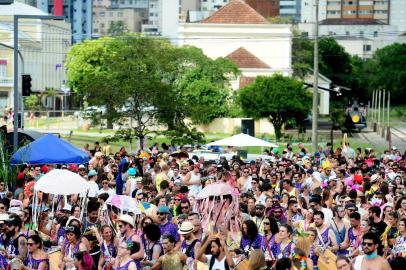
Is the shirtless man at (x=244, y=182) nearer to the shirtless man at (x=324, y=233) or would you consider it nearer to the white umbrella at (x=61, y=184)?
the white umbrella at (x=61, y=184)

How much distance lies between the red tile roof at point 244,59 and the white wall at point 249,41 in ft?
7.99

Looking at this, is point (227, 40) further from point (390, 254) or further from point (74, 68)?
point (390, 254)

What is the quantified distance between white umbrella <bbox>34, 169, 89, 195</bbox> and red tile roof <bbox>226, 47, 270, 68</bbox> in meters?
90.3

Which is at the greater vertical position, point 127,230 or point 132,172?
point 127,230

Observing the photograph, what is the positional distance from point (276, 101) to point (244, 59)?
26779mm

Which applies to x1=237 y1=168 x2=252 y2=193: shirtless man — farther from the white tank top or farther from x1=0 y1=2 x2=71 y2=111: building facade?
x1=0 y1=2 x2=71 y2=111: building facade

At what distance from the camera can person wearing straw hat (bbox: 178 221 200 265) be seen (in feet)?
53.2

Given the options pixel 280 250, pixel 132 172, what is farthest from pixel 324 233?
pixel 132 172

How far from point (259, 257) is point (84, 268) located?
250 centimetres

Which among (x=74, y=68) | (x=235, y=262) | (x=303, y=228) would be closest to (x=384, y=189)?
(x=303, y=228)

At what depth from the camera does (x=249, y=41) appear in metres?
119

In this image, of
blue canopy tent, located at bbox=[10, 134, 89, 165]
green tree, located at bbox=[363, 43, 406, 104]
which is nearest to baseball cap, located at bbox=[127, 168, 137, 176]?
blue canopy tent, located at bbox=[10, 134, 89, 165]

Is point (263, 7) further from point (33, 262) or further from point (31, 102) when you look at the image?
point (33, 262)

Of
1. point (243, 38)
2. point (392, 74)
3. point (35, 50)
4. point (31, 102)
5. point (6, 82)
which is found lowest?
point (31, 102)
